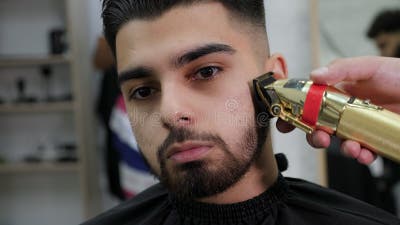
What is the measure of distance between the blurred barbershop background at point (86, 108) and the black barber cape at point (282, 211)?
0.73m

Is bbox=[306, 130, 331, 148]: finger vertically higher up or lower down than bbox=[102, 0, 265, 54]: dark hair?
lower down

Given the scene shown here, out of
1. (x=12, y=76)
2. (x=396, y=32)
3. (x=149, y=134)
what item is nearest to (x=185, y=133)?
(x=149, y=134)

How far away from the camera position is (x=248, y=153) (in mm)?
832

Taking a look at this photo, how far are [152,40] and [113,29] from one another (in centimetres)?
15

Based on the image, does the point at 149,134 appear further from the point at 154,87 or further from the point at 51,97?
the point at 51,97

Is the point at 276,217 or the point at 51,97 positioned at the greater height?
the point at 51,97

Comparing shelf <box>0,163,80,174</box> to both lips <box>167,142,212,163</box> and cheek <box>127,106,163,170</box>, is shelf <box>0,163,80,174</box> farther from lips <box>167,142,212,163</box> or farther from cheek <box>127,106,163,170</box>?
lips <box>167,142,212,163</box>

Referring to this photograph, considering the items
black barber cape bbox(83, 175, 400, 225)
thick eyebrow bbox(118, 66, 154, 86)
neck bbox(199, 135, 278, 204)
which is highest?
thick eyebrow bbox(118, 66, 154, 86)

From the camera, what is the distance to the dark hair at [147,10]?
31.9 inches

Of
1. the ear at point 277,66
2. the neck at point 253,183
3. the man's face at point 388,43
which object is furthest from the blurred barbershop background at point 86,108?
the neck at point 253,183

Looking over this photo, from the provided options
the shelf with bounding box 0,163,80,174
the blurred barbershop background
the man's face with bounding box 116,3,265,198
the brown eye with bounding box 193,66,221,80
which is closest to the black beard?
the man's face with bounding box 116,3,265,198

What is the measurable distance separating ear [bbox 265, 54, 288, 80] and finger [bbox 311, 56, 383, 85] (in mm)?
144

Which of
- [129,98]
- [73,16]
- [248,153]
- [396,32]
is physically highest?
[73,16]

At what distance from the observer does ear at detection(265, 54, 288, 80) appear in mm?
925
